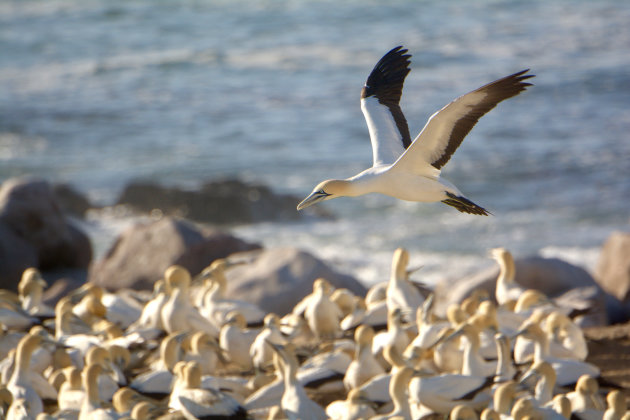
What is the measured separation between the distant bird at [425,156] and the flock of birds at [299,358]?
139 centimetres

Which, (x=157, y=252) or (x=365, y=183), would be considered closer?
(x=365, y=183)

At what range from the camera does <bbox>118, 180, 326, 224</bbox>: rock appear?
17328 mm

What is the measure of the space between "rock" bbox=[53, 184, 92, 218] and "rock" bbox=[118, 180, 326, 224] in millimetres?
645

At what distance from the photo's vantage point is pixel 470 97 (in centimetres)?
541

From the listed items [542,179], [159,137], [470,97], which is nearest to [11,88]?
[159,137]

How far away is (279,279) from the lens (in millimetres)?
10117

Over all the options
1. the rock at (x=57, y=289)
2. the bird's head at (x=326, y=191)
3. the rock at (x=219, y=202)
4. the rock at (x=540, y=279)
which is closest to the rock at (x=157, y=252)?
the rock at (x=57, y=289)

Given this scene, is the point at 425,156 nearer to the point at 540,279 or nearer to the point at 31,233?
the point at 540,279

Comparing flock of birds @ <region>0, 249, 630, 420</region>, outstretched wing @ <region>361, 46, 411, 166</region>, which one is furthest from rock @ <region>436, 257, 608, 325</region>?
outstretched wing @ <region>361, 46, 411, 166</region>

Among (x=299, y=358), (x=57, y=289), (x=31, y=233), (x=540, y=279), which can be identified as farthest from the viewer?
(x=31, y=233)

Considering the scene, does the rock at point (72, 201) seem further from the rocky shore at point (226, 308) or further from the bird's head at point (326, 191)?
the bird's head at point (326, 191)

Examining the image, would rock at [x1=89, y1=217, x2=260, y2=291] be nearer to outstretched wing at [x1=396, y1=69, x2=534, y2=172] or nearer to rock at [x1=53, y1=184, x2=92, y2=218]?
outstretched wing at [x1=396, y1=69, x2=534, y2=172]

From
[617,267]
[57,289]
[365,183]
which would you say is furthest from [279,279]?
[365,183]

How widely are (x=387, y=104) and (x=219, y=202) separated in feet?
35.3
